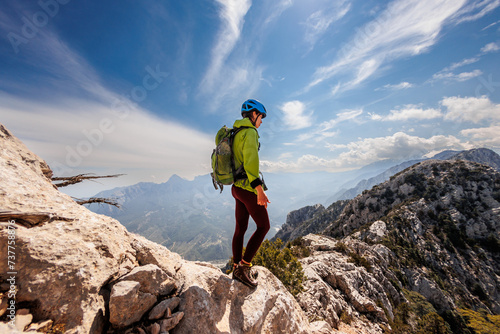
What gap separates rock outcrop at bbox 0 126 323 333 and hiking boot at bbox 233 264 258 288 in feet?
0.68

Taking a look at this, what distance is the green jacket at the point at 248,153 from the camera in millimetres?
3893

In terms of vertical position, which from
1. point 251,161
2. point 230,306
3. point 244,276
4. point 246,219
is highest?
point 251,161

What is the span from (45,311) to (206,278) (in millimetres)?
2729

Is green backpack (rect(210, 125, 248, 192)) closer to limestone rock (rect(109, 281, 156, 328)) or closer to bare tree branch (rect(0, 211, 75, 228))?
limestone rock (rect(109, 281, 156, 328))

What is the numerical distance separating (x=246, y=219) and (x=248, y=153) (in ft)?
6.03

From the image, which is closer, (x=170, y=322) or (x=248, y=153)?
(x=170, y=322)

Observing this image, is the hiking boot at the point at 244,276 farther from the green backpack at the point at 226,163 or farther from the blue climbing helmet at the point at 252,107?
the blue climbing helmet at the point at 252,107

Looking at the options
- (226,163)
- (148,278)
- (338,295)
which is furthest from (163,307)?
(338,295)

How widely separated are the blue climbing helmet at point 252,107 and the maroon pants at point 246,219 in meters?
2.13

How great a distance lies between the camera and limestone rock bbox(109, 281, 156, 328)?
254 centimetres

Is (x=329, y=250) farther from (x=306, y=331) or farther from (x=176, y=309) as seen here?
(x=176, y=309)

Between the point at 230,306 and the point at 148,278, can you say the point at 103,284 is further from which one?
the point at 230,306

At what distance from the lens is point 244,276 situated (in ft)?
15.8

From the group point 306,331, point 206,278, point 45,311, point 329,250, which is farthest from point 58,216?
point 329,250
